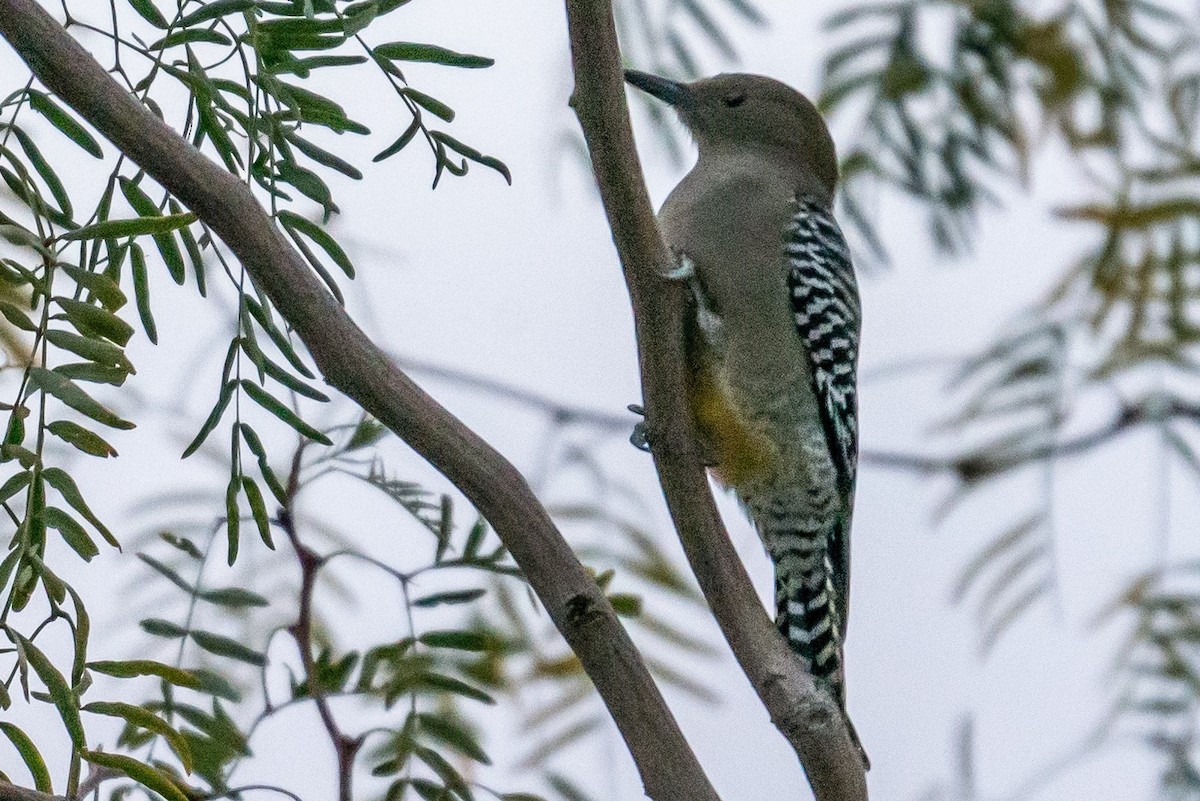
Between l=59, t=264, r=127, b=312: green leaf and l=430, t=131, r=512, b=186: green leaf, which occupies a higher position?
l=430, t=131, r=512, b=186: green leaf

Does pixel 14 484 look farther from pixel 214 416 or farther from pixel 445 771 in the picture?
pixel 445 771

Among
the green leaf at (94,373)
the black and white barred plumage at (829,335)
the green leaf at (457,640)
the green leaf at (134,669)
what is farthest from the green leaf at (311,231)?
the black and white barred plumage at (829,335)

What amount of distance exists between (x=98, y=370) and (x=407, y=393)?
12.0 inches

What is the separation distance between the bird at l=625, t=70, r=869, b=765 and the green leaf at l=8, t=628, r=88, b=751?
7.65ft

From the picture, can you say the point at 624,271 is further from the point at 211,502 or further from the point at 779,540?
the point at 779,540

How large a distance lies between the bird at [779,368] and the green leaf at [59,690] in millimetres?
2331

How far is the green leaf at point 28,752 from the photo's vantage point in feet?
4.32

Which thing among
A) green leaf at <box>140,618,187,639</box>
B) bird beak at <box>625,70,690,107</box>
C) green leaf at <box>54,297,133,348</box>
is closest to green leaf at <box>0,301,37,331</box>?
green leaf at <box>54,297,133,348</box>

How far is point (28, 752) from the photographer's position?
133 cm

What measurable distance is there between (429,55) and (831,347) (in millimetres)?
2438

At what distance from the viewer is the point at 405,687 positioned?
2.10m

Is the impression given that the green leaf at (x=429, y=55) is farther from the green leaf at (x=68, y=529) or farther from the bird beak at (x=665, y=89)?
the bird beak at (x=665, y=89)

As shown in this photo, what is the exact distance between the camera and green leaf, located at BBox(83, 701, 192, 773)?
4.47 feet

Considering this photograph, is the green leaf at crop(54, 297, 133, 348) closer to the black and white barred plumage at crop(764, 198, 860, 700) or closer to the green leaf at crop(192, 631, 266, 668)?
the green leaf at crop(192, 631, 266, 668)
